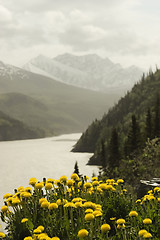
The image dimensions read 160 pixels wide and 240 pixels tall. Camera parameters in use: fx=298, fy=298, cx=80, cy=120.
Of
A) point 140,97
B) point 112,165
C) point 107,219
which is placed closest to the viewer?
point 107,219

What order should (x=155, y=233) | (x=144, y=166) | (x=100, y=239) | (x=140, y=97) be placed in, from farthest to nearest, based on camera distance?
(x=140, y=97)
(x=144, y=166)
(x=155, y=233)
(x=100, y=239)

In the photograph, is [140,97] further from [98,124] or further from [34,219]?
[34,219]

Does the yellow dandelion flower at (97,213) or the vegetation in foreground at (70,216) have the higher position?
the yellow dandelion flower at (97,213)

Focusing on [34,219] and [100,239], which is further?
[34,219]

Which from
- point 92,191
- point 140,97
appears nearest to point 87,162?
point 140,97

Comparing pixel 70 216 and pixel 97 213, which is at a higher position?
pixel 97 213

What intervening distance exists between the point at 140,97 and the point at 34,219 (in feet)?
494

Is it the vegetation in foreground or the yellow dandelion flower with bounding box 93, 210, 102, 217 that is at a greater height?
the yellow dandelion flower with bounding box 93, 210, 102, 217

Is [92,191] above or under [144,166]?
above

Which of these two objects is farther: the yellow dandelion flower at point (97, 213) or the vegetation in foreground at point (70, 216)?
→ the vegetation in foreground at point (70, 216)

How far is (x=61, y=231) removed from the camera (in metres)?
7.72

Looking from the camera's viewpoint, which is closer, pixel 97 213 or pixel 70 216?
pixel 97 213

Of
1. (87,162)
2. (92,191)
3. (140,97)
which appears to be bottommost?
(87,162)

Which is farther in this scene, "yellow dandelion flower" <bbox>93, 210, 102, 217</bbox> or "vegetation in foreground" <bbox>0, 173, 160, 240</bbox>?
"vegetation in foreground" <bbox>0, 173, 160, 240</bbox>
